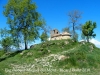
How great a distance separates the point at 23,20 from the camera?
4781 centimetres

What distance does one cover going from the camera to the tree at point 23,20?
47.0 meters

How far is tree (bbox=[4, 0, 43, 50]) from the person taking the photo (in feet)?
154

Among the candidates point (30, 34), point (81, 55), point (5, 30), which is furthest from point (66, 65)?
point (5, 30)

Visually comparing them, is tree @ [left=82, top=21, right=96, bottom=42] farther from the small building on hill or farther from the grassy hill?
the grassy hill

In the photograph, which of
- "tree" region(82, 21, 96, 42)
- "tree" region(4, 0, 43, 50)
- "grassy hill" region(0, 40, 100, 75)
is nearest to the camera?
"grassy hill" region(0, 40, 100, 75)

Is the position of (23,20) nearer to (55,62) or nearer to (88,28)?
(55,62)

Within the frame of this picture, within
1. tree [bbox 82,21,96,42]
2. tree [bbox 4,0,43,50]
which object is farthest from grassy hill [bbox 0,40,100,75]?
tree [bbox 82,21,96,42]

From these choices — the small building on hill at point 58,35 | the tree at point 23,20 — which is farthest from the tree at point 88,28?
the tree at point 23,20

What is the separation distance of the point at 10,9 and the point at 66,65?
21402 mm

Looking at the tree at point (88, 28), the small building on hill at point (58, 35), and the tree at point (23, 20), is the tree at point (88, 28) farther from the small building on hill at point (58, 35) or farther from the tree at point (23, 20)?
the tree at point (23, 20)

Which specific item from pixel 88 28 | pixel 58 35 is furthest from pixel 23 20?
pixel 88 28

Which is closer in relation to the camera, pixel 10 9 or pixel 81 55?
pixel 81 55

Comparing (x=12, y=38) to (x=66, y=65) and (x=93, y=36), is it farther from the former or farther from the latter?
(x=93, y=36)

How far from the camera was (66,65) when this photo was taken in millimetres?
32500
